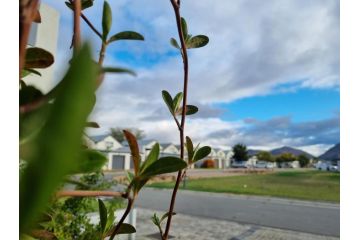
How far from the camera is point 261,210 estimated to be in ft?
25.6

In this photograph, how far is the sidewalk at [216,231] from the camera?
5041 mm

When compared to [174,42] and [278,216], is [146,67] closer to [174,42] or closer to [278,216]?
[174,42]

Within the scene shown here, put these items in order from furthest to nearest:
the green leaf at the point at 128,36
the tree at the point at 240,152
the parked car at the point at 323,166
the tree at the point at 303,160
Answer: the tree at the point at 303,160
the tree at the point at 240,152
the parked car at the point at 323,166
the green leaf at the point at 128,36

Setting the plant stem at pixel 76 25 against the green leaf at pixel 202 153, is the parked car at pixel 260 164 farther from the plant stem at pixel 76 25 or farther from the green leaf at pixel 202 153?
the plant stem at pixel 76 25

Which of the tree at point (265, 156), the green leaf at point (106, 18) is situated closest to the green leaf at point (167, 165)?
the green leaf at point (106, 18)

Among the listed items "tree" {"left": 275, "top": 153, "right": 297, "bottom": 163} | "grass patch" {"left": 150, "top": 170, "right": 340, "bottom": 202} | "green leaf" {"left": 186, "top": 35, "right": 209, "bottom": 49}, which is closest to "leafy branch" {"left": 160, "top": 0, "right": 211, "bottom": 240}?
"green leaf" {"left": 186, "top": 35, "right": 209, "bottom": 49}

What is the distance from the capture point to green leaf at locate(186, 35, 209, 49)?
1.36 feet

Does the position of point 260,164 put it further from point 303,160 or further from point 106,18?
point 106,18

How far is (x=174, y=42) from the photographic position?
42cm

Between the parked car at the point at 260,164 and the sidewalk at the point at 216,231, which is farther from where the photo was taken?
the parked car at the point at 260,164

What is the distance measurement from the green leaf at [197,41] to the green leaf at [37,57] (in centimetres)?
24

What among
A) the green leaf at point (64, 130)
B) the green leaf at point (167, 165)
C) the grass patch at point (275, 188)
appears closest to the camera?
the green leaf at point (64, 130)

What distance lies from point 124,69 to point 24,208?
0.22 ft
